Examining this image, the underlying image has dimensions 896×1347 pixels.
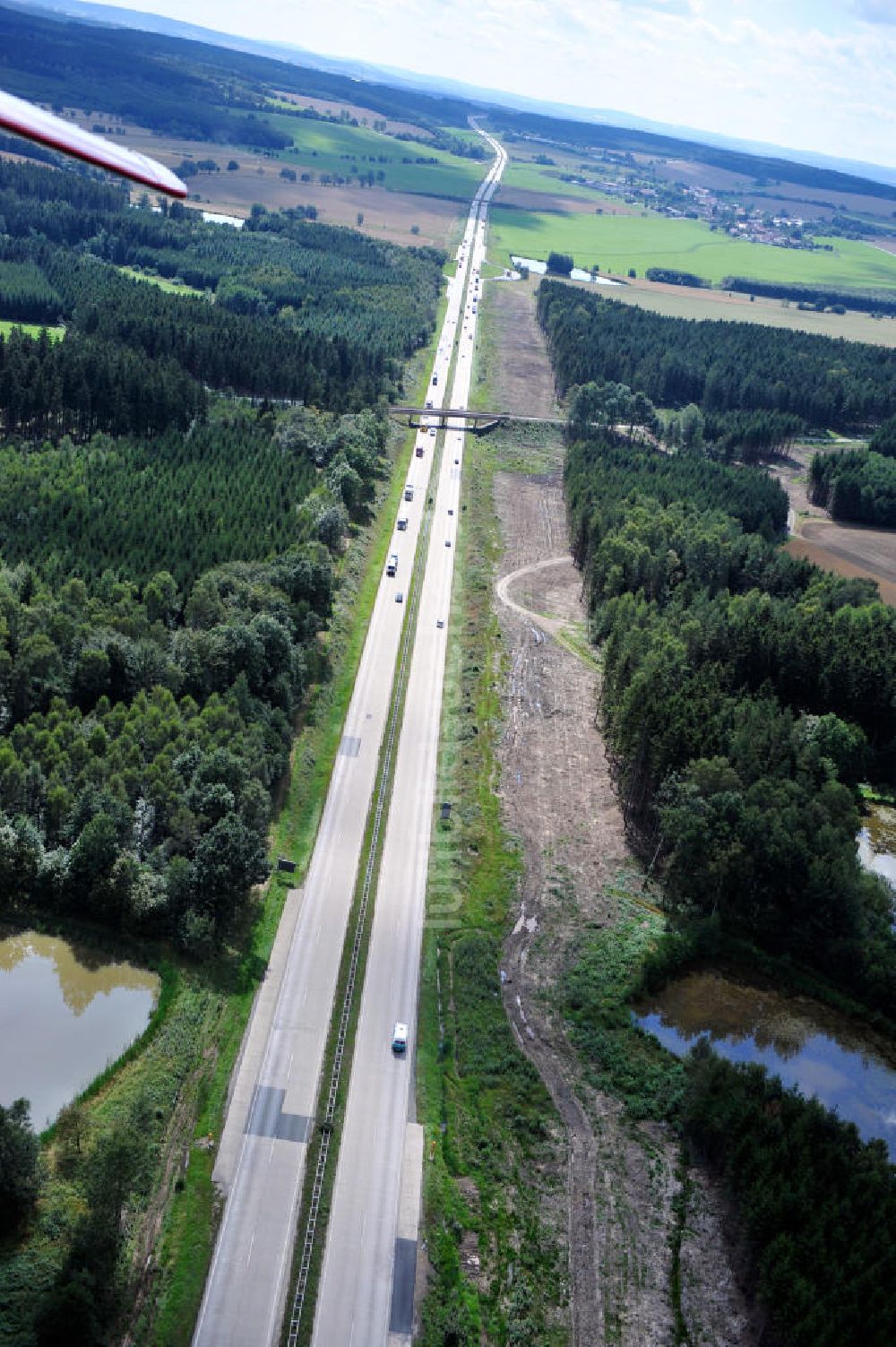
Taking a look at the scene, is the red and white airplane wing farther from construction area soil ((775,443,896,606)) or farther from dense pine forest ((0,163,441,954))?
construction area soil ((775,443,896,606))

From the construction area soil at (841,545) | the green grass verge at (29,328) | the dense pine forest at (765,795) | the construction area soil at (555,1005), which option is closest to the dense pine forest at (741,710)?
the dense pine forest at (765,795)

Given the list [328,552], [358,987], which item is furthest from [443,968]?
[328,552]

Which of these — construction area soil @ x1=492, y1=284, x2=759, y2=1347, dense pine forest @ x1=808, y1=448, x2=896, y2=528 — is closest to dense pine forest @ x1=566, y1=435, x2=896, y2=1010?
construction area soil @ x1=492, y1=284, x2=759, y2=1347

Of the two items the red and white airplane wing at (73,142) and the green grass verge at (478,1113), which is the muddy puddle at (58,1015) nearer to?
the green grass verge at (478,1113)

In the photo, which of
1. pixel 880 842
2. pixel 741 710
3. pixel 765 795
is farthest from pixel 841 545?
pixel 765 795

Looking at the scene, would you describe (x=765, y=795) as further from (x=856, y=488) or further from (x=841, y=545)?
(x=856, y=488)
